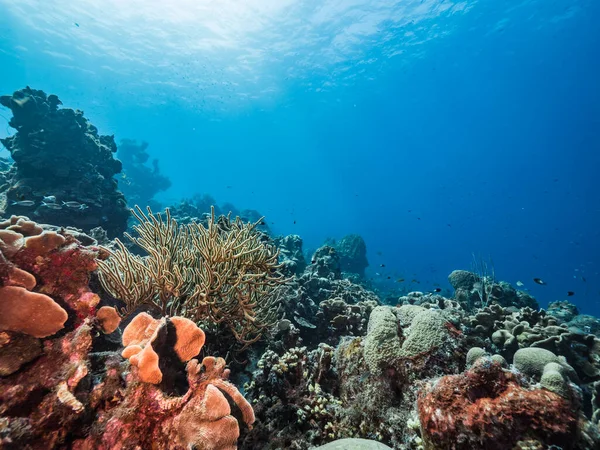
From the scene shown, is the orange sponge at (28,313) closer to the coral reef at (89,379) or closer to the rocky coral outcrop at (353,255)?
the coral reef at (89,379)

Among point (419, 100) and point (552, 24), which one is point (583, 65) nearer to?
point (552, 24)

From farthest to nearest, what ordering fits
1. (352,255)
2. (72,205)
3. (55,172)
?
1. (352,255)
2. (55,172)
3. (72,205)

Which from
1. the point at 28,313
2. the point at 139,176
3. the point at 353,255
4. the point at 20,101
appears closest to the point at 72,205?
the point at 20,101

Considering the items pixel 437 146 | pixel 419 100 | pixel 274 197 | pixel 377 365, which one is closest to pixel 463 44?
pixel 419 100

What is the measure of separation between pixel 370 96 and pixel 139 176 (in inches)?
2081

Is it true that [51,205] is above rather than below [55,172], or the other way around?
below

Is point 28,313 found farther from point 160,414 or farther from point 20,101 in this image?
point 20,101

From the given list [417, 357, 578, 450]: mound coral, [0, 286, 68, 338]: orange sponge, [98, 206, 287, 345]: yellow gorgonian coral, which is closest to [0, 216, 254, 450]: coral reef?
[0, 286, 68, 338]: orange sponge

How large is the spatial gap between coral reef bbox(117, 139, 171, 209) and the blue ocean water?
11.2 m

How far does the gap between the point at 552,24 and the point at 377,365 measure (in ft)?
215

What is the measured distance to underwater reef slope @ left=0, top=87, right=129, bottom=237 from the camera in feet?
36.3

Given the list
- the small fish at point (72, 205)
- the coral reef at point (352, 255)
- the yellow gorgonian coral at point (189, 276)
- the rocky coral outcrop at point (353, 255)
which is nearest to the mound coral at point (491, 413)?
the yellow gorgonian coral at point (189, 276)

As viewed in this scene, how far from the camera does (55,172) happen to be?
473 inches

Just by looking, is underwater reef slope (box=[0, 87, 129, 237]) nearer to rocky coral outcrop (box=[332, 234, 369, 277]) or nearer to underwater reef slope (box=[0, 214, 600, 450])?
underwater reef slope (box=[0, 214, 600, 450])
